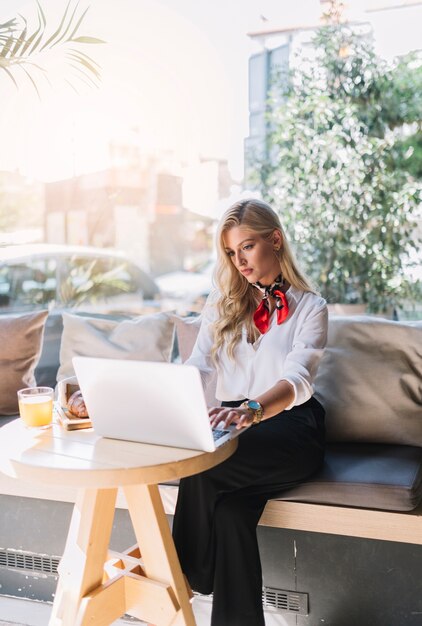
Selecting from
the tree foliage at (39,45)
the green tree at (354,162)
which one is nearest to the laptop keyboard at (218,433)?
the green tree at (354,162)

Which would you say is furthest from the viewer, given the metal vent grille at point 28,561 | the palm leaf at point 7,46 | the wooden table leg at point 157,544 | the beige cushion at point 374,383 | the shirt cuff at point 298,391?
the palm leaf at point 7,46

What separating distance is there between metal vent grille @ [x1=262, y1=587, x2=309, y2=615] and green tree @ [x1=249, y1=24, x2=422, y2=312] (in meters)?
2.34

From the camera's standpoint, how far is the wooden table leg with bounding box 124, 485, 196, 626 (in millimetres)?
1737

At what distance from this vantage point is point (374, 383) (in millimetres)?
2342

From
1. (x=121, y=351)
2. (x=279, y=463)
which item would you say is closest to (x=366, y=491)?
(x=279, y=463)

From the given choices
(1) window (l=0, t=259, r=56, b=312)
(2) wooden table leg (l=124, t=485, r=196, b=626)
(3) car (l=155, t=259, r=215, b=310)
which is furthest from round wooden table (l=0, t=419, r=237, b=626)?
(3) car (l=155, t=259, r=215, b=310)

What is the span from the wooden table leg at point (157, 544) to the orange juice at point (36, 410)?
26 cm

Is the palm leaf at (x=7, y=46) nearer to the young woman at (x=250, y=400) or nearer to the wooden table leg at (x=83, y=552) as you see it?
the young woman at (x=250, y=400)

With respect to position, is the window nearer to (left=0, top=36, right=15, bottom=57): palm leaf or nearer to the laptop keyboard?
(left=0, top=36, right=15, bottom=57): palm leaf

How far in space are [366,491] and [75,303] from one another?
9.56 ft

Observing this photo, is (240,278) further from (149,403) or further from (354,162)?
(354,162)

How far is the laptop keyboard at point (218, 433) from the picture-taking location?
160 cm

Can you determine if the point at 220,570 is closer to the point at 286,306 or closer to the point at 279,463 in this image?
the point at 279,463

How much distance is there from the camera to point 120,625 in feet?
7.36
